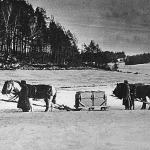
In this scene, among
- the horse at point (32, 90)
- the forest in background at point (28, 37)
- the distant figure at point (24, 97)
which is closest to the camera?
the distant figure at point (24, 97)

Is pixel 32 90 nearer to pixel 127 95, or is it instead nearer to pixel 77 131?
pixel 127 95

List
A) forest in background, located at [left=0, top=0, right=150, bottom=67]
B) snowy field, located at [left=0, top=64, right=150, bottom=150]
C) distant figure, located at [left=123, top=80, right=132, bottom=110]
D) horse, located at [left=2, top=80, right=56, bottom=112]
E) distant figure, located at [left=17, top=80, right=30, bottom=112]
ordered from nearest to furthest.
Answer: snowy field, located at [left=0, top=64, right=150, bottom=150] → distant figure, located at [left=17, top=80, right=30, bottom=112] → horse, located at [left=2, top=80, right=56, bottom=112] → distant figure, located at [left=123, top=80, right=132, bottom=110] → forest in background, located at [left=0, top=0, right=150, bottom=67]

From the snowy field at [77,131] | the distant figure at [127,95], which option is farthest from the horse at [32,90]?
the distant figure at [127,95]

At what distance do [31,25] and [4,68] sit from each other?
18.1m

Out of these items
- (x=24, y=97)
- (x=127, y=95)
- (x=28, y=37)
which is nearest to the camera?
(x=24, y=97)

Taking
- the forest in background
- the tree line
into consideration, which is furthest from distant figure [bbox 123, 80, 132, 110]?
the tree line

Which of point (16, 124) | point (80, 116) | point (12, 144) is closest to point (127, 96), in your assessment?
point (80, 116)

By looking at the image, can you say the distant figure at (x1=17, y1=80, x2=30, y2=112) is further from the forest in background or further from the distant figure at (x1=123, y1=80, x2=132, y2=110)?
the forest in background

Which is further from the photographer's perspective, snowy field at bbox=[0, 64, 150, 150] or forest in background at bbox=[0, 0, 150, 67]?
forest in background at bbox=[0, 0, 150, 67]

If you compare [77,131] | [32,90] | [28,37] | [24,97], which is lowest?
[77,131]

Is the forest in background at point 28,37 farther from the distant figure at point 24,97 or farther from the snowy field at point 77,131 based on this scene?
the snowy field at point 77,131

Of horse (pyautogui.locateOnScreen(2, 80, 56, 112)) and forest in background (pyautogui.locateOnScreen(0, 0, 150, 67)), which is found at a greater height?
forest in background (pyautogui.locateOnScreen(0, 0, 150, 67))

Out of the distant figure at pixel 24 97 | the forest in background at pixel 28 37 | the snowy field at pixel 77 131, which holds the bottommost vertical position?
the snowy field at pixel 77 131

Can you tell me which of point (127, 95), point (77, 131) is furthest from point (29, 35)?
point (77, 131)
